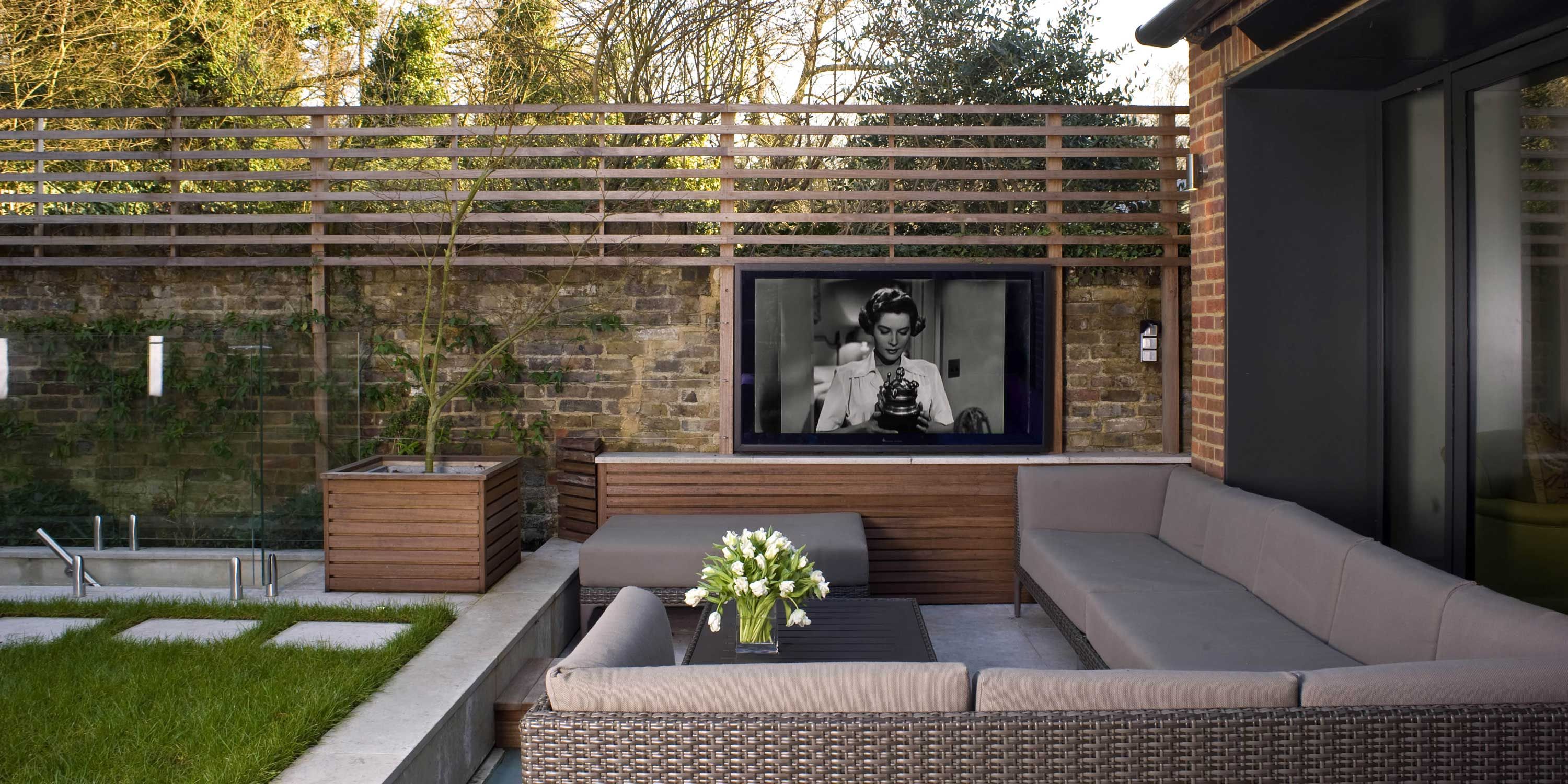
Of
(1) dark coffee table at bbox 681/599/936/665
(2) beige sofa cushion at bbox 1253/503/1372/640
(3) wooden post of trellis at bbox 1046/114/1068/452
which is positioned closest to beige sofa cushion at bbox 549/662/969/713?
(1) dark coffee table at bbox 681/599/936/665

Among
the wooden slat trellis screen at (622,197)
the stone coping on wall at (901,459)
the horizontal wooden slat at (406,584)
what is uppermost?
the wooden slat trellis screen at (622,197)

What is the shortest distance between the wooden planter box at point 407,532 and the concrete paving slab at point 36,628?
3.36 ft

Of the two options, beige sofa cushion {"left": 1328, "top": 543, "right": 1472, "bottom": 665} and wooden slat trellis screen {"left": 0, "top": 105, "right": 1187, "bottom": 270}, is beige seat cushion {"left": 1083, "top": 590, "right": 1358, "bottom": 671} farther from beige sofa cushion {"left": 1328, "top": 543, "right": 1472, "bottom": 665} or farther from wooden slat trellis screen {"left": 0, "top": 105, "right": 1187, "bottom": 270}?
wooden slat trellis screen {"left": 0, "top": 105, "right": 1187, "bottom": 270}

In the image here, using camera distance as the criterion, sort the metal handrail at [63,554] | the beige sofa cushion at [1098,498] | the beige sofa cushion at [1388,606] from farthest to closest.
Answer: the beige sofa cushion at [1098,498] → the metal handrail at [63,554] → the beige sofa cushion at [1388,606]

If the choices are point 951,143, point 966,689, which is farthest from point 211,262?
point 966,689

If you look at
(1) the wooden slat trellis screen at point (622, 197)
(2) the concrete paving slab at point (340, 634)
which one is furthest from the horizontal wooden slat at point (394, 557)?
(1) the wooden slat trellis screen at point (622, 197)

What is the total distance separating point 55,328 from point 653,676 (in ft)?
18.9

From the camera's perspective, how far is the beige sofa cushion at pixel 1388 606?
3162 millimetres

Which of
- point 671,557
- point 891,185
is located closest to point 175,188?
point 671,557

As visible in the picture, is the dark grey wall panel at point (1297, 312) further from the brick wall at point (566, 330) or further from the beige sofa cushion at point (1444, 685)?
the beige sofa cushion at point (1444, 685)

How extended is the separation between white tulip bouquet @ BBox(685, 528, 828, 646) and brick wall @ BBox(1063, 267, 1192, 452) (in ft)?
10.7

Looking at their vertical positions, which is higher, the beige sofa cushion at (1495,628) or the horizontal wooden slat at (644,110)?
the horizontal wooden slat at (644,110)

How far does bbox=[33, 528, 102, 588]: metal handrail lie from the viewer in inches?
218

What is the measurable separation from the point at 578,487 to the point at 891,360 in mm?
1928
